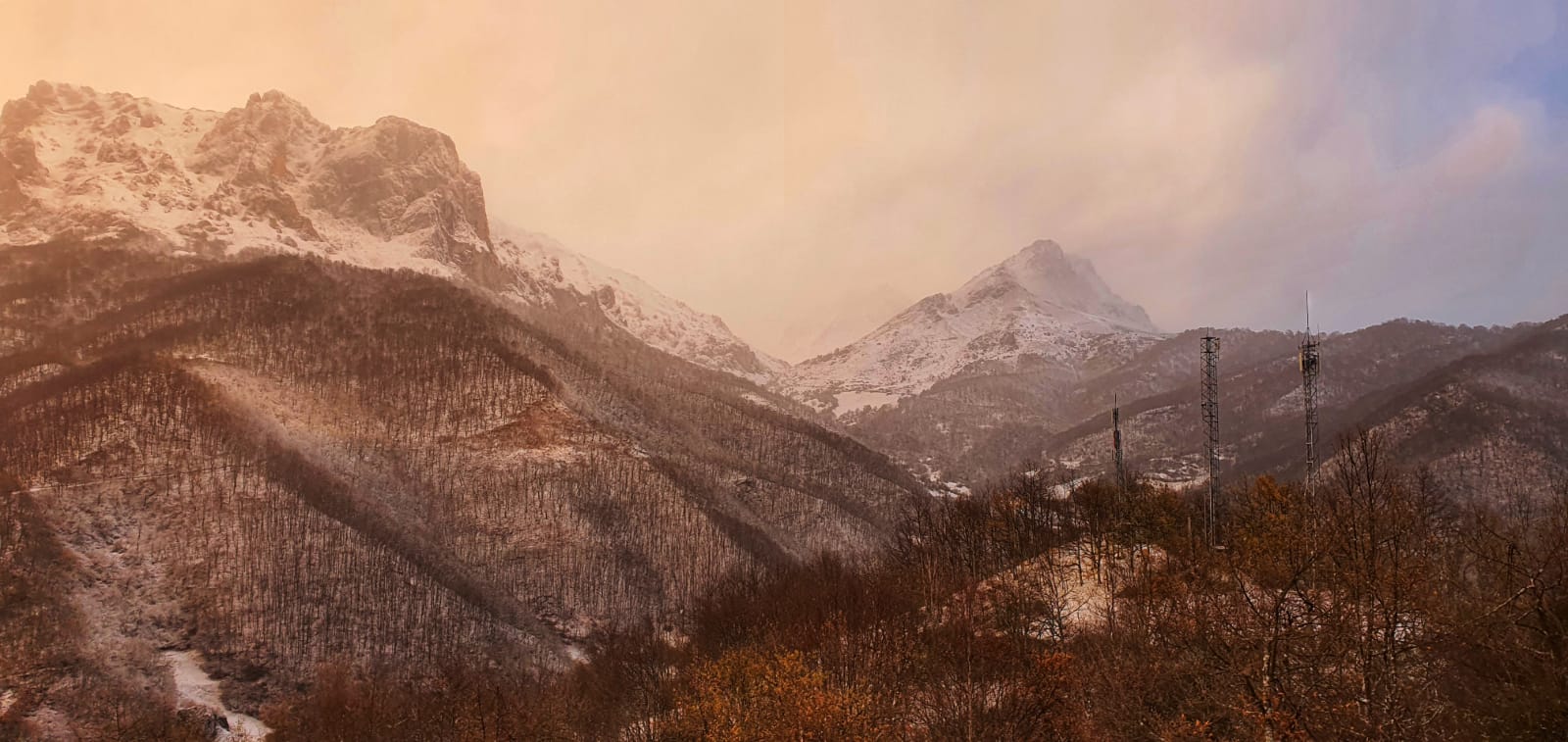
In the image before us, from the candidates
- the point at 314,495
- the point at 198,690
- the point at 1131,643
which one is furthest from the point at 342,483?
the point at 1131,643

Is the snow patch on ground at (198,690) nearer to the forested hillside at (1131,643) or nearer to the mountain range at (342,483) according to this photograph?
the mountain range at (342,483)

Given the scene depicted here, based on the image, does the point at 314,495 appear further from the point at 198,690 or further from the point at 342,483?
the point at 198,690

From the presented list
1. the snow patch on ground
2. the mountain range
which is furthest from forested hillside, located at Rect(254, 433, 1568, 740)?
the mountain range

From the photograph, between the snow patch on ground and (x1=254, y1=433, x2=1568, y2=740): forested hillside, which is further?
the snow patch on ground

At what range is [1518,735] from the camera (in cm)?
2156

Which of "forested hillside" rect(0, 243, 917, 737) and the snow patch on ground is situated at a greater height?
"forested hillside" rect(0, 243, 917, 737)

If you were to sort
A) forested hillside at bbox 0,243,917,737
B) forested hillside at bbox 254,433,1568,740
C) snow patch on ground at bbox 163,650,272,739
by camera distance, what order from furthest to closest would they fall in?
forested hillside at bbox 0,243,917,737 → snow patch on ground at bbox 163,650,272,739 → forested hillside at bbox 254,433,1568,740

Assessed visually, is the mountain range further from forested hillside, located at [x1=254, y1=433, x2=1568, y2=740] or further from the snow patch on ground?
forested hillside, located at [x1=254, y1=433, x2=1568, y2=740]

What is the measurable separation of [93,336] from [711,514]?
12383 cm

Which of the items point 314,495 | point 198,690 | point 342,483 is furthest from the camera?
point 342,483

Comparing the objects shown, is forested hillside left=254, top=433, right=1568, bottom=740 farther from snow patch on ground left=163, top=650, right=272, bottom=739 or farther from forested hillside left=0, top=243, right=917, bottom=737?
forested hillside left=0, top=243, right=917, bottom=737

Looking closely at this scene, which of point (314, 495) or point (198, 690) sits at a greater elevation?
point (314, 495)

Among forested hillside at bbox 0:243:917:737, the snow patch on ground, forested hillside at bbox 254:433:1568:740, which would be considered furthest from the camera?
forested hillside at bbox 0:243:917:737

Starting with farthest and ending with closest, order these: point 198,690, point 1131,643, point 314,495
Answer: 1. point 314,495
2. point 198,690
3. point 1131,643
